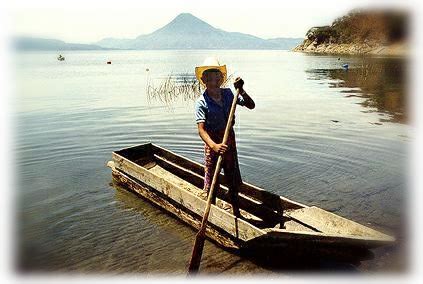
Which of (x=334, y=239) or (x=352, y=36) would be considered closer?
(x=334, y=239)

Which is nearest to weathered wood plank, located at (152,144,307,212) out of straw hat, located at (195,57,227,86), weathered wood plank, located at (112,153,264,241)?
weathered wood plank, located at (112,153,264,241)

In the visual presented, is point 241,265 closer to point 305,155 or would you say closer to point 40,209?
point 40,209

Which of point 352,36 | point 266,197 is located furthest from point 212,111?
point 352,36

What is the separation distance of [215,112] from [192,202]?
5.16 feet

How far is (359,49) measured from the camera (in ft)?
242

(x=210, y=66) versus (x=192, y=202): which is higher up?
(x=210, y=66)

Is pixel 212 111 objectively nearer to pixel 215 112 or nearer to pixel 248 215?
pixel 215 112

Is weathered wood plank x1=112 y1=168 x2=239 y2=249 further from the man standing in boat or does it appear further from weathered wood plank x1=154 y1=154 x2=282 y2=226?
weathered wood plank x1=154 y1=154 x2=282 y2=226

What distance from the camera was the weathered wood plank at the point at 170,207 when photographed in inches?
237

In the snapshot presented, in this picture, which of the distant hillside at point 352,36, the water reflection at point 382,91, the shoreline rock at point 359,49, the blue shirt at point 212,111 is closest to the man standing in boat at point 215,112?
the blue shirt at point 212,111

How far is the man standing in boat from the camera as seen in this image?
235 inches

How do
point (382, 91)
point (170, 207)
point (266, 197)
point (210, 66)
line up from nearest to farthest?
point (210, 66), point (266, 197), point (170, 207), point (382, 91)

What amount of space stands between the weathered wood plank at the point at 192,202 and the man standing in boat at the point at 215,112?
460 mm

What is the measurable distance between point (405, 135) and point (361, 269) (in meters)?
8.41
